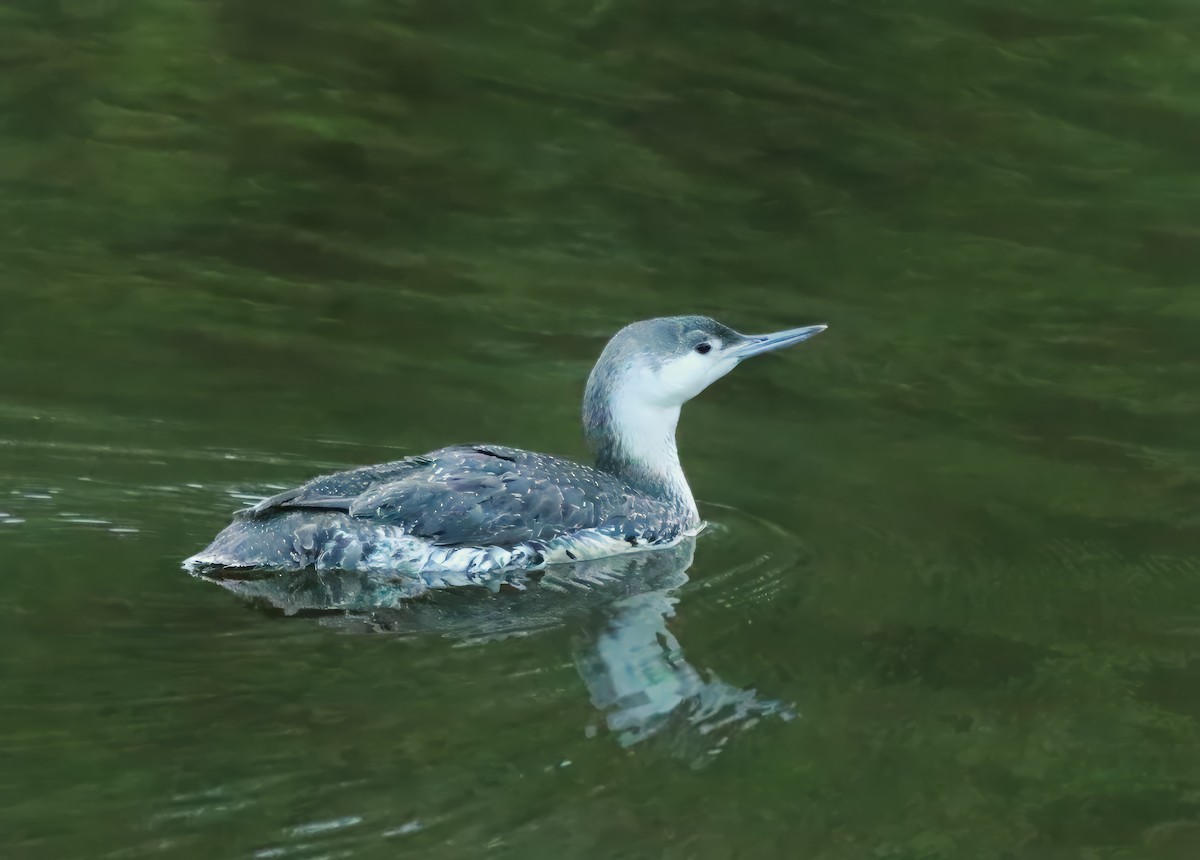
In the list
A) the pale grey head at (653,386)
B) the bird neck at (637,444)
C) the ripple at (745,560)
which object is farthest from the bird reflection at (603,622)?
the pale grey head at (653,386)

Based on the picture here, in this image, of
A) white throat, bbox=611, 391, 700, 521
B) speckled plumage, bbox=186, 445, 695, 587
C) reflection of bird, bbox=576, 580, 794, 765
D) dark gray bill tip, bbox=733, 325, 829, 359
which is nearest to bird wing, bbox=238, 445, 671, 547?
speckled plumage, bbox=186, 445, 695, 587

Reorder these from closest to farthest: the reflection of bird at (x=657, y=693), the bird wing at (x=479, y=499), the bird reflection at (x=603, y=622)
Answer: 1. the reflection of bird at (x=657, y=693)
2. the bird reflection at (x=603, y=622)
3. the bird wing at (x=479, y=499)

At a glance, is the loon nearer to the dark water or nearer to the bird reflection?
the bird reflection

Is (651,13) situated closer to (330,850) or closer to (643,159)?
(643,159)

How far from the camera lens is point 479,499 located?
7867mm

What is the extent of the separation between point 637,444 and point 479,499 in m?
1.05

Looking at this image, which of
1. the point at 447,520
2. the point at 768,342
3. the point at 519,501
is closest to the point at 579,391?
the point at 768,342

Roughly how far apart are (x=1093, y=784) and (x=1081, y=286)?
5.63m

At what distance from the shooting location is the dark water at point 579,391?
6.11 meters

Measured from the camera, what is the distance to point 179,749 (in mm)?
6016

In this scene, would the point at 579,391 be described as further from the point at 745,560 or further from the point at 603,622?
the point at 603,622

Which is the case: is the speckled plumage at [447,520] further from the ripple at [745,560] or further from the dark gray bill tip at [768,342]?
the dark gray bill tip at [768,342]

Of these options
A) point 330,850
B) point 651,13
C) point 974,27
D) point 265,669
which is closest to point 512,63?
point 651,13

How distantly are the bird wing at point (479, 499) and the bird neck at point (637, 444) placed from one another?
28 cm
